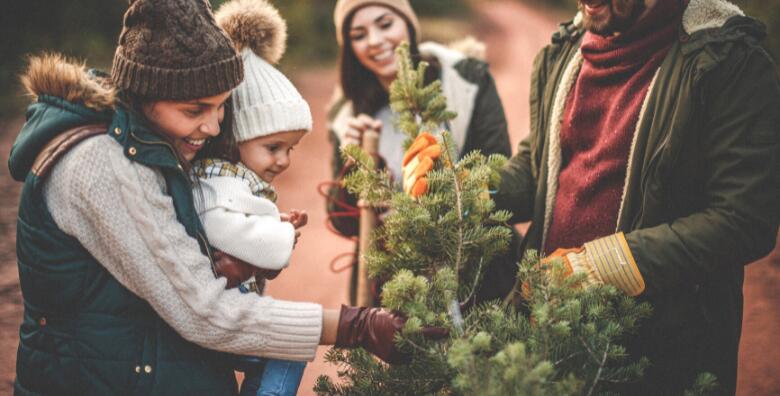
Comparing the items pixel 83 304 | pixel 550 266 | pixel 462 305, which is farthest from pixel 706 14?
pixel 83 304

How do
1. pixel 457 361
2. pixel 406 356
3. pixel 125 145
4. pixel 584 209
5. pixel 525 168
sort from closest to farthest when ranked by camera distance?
pixel 457 361
pixel 125 145
pixel 406 356
pixel 584 209
pixel 525 168

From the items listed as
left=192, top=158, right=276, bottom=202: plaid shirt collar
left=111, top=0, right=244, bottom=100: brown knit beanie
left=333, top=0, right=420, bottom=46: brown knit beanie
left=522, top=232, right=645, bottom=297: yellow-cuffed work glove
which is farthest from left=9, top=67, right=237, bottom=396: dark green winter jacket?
left=333, top=0, right=420, bottom=46: brown knit beanie

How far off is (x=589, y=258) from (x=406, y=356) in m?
0.64

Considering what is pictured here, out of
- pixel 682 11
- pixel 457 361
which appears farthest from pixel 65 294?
pixel 682 11

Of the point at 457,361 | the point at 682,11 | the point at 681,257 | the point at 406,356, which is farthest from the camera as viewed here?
the point at 682,11

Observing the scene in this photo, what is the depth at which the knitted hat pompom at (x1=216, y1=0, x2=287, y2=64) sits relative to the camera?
210 centimetres

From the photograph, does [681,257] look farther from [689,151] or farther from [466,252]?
[466,252]

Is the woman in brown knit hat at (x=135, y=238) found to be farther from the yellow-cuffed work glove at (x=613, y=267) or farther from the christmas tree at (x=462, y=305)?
the yellow-cuffed work glove at (x=613, y=267)

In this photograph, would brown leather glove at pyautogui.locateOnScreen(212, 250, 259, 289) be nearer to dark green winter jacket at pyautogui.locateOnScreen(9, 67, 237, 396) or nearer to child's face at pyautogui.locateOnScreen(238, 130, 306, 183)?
dark green winter jacket at pyautogui.locateOnScreen(9, 67, 237, 396)

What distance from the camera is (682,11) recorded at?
213cm

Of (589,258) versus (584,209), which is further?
(584,209)

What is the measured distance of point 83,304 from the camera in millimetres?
1762

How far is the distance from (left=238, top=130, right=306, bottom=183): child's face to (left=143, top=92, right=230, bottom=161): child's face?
0.26 meters

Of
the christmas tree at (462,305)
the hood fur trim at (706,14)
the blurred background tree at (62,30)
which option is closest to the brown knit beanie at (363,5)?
the christmas tree at (462,305)
